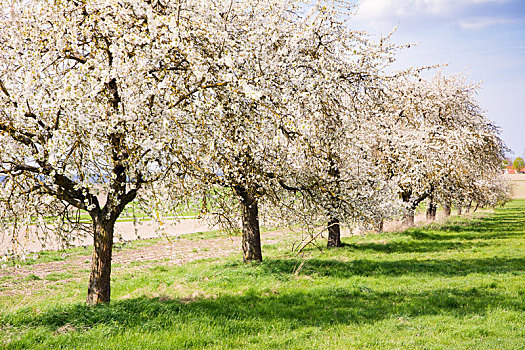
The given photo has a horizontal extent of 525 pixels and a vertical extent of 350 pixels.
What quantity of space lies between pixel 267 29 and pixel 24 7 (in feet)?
18.0

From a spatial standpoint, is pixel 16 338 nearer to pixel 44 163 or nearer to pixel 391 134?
pixel 44 163

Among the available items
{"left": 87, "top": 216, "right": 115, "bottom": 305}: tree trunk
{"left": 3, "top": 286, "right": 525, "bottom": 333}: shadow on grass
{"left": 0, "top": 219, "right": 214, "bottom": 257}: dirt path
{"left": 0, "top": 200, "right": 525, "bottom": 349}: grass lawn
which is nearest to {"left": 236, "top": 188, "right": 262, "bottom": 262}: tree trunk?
{"left": 0, "top": 200, "right": 525, "bottom": 349}: grass lawn

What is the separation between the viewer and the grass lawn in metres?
7.48

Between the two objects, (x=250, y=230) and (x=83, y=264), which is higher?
(x=250, y=230)

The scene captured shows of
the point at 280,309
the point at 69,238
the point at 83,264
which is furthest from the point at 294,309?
the point at 83,264

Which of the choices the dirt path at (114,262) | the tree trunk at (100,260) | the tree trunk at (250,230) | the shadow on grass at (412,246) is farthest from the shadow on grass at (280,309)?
the shadow on grass at (412,246)

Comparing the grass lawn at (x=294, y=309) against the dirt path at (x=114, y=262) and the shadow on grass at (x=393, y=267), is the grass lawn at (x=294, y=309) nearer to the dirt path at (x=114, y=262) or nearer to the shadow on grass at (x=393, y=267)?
the shadow on grass at (x=393, y=267)

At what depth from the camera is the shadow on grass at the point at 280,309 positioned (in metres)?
7.98

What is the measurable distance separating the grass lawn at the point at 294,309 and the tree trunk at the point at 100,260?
1.57 feet

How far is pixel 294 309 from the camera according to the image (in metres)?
9.53

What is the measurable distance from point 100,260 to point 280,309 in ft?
14.5

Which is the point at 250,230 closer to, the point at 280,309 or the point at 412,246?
the point at 280,309

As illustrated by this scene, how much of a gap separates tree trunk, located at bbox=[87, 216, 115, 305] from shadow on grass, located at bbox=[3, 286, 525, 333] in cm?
44

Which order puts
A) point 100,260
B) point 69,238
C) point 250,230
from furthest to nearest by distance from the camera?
point 250,230 < point 69,238 < point 100,260
